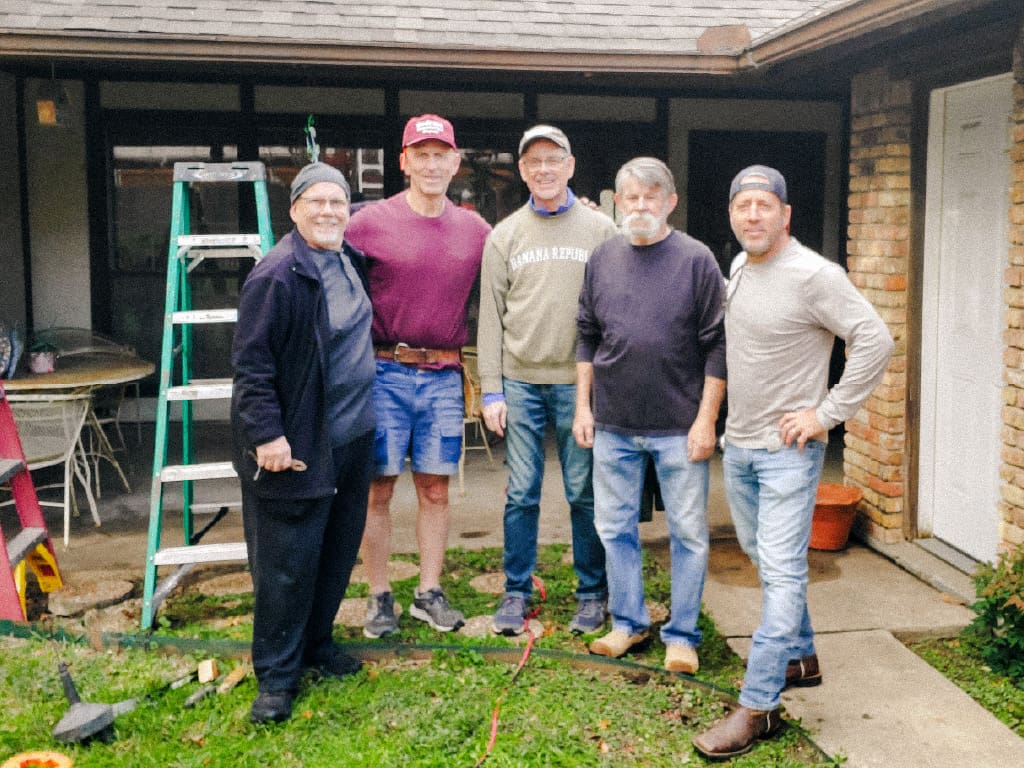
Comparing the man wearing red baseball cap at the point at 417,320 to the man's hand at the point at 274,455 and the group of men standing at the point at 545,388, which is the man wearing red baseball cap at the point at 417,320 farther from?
the man's hand at the point at 274,455

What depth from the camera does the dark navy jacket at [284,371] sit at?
132 inches

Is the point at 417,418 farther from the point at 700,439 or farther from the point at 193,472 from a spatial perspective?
the point at 700,439

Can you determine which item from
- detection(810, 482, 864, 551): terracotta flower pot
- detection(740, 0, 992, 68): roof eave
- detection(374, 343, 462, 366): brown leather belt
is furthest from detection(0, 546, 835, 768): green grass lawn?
detection(740, 0, 992, 68): roof eave

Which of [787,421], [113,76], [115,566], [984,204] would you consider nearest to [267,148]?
[113,76]

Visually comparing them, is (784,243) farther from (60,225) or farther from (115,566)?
(60,225)

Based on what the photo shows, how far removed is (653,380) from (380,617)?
1.46 m

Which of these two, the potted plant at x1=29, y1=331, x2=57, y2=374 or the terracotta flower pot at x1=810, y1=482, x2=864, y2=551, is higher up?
the potted plant at x1=29, y1=331, x2=57, y2=374

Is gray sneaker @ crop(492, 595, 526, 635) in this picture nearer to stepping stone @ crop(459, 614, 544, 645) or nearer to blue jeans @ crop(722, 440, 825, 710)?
stepping stone @ crop(459, 614, 544, 645)

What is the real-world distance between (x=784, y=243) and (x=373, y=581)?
2062mm

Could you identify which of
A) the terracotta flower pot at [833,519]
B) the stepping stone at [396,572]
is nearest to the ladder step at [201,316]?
the stepping stone at [396,572]

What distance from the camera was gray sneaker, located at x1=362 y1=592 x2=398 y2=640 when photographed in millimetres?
4238

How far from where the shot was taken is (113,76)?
7.91 meters

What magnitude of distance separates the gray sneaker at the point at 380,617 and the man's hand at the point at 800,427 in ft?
5.84

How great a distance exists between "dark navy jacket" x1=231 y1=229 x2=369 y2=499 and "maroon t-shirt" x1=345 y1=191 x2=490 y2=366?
535 millimetres
